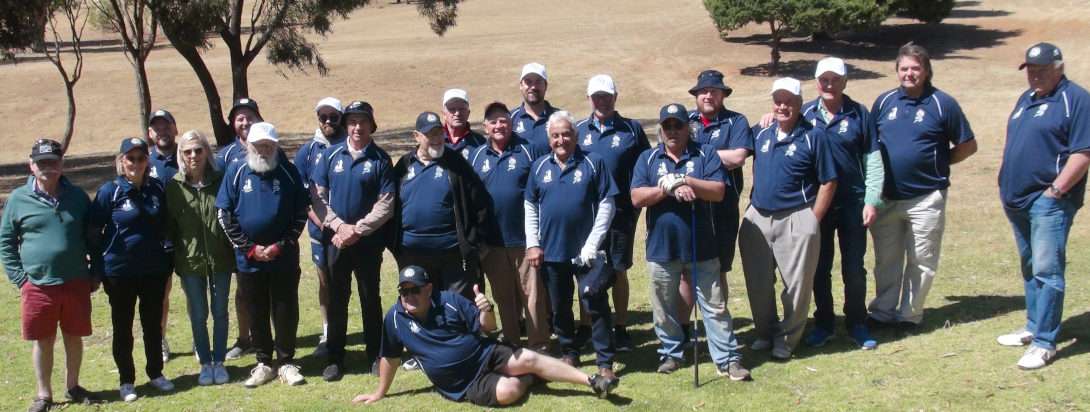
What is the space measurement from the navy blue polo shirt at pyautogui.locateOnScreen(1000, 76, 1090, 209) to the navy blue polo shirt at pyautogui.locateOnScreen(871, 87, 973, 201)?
0.66 meters

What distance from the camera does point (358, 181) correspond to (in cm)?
772

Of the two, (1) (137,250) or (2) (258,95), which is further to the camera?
(2) (258,95)

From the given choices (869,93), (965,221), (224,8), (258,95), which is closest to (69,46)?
(258,95)

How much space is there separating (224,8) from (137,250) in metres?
18.5

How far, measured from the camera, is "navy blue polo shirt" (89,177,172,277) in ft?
24.3

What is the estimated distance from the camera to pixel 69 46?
57.3 meters

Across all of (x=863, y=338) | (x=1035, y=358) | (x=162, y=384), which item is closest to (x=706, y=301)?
(x=863, y=338)

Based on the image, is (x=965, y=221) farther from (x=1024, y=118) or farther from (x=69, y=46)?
(x=69, y=46)

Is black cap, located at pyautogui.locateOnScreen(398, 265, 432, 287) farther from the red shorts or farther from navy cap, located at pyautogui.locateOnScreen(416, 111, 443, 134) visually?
the red shorts

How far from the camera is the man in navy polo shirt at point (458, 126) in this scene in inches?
328

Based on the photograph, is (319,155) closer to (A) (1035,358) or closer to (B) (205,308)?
(B) (205,308)

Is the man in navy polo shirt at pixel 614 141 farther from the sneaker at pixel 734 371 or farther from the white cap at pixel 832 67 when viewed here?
the white cap at pixel 832 67

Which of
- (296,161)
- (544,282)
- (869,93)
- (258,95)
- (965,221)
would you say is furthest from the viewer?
(258,95)

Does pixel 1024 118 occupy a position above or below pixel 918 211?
above
